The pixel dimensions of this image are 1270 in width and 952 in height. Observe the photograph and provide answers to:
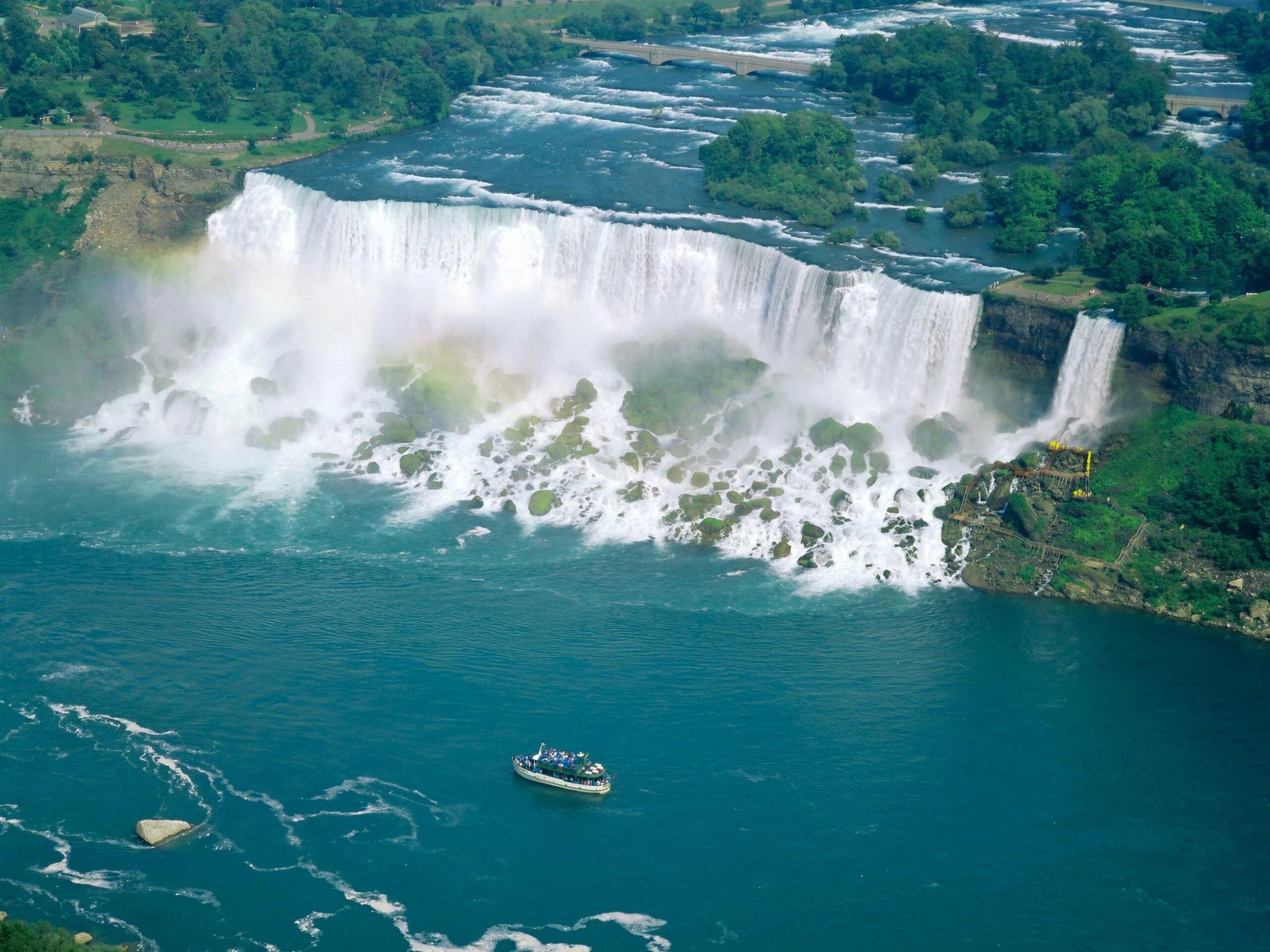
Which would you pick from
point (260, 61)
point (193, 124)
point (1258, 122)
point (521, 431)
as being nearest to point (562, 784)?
point (521, 431)

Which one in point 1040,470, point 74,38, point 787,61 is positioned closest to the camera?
point 1040,470

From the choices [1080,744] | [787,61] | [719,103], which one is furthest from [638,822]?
[787,61]

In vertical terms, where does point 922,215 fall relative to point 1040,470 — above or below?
above

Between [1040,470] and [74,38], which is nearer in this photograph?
[1040,470]

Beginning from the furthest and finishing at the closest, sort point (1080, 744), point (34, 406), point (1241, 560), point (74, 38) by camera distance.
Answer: point (74, 38), point (34, 406), point (1241, 560), point (1080, 744)

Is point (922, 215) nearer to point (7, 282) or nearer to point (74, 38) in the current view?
point (7, 282)

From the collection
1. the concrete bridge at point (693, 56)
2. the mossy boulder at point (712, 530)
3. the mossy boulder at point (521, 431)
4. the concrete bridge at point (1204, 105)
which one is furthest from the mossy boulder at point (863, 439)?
the concrete bridge at point (693, 56)
